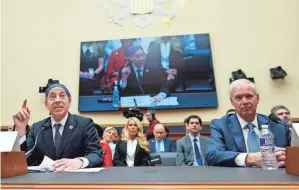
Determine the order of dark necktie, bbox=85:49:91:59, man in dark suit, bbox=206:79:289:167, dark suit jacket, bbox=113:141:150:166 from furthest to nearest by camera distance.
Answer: dark necktie, bbox=85:49:91:59, dark suit jacket, bbox=113:141:150:166, man in dark suit, bbox=206:79:289:167

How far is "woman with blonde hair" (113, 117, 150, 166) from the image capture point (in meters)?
2.90

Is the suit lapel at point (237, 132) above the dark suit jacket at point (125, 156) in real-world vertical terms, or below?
above

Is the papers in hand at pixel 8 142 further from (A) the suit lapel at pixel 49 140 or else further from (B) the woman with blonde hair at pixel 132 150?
(B) the woman with blonde hair at pixel 132 150

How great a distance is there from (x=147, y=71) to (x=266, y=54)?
2.10 m

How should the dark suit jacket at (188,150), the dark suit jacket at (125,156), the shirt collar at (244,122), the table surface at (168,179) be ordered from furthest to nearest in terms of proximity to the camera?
the dark suit jacket at (188,150) < the dark suit jacket at (125,156) < the shirt collar at (244,122) < the table surface at (168,179)

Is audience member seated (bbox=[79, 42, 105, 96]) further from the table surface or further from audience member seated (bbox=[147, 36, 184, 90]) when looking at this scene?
the table surface

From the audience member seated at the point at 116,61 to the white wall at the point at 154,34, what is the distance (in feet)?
0.72

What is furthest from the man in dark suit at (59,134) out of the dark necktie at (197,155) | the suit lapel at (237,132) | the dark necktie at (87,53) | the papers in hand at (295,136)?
the dark necktie at (87,53)

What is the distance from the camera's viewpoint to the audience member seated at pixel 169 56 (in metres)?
5.36

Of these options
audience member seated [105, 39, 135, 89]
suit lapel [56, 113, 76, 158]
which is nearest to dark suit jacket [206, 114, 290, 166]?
suit lapel [56, 113, 76, 158]

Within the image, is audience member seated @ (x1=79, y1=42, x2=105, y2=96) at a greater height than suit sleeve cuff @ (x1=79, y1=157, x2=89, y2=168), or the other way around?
audience member seated @ (x1=79, y1=42, x2=105, y2=96)

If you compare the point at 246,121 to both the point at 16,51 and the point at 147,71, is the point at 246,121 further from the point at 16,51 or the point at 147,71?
the point at 16,51

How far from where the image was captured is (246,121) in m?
1.67

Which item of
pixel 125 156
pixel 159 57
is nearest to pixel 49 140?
pixel 125 156
